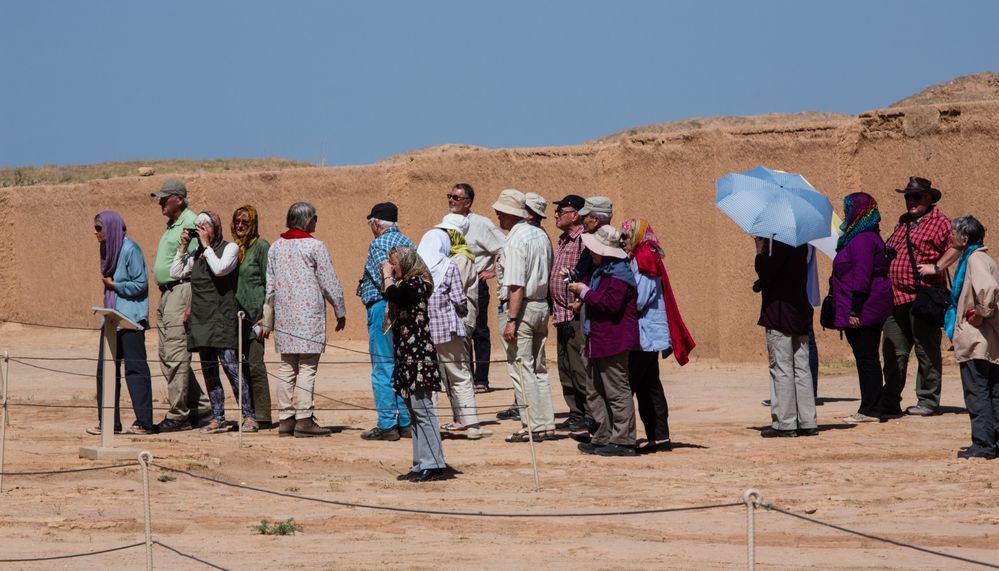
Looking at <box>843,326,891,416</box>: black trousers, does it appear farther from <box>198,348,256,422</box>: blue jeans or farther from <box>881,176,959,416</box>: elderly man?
<box>198,348,256,422</box>: blue jeans

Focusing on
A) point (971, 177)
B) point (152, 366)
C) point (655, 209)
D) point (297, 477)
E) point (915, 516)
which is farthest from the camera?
point (152, 366)

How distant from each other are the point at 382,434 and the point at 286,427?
2.50 feet

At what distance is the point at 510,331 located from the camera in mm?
9422

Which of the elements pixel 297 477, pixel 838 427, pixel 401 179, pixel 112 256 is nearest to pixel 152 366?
pixel 401 179

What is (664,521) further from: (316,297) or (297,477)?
(316,297)

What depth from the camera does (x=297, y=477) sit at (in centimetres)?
857

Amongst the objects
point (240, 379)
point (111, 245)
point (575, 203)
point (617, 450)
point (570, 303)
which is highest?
point (575, 203)

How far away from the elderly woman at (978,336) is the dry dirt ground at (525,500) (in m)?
0.24

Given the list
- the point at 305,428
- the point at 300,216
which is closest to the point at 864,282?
the point at 300,216

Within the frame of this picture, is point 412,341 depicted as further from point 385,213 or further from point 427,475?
point 385,213

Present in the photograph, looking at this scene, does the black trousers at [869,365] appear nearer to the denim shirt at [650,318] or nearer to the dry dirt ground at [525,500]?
the dry dirt ground at [525,500]

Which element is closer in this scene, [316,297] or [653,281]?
[653,281]

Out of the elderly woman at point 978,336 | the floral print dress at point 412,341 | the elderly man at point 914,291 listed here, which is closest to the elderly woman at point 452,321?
the floral print dress at point 412,341

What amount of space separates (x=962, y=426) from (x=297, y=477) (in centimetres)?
488
